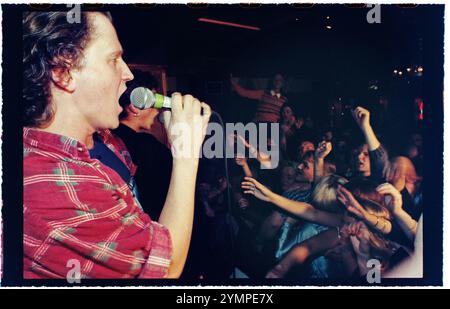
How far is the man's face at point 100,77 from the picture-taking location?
10.6 ft

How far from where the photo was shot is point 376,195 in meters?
3.38

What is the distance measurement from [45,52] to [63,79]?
0.58 feet

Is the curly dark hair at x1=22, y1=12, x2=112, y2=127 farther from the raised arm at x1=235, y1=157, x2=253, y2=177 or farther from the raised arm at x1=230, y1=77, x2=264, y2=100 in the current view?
the raised arm at x1=235, y1=157, x2=253, y2=177

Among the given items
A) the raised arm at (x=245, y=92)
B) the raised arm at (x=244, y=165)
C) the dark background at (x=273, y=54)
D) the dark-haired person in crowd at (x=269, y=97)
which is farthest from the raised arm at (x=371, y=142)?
the raised arm at (x=244, y=165)

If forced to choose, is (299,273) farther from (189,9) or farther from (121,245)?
(189,9)

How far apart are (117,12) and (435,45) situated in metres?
1.82

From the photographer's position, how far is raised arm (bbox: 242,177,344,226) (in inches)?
132

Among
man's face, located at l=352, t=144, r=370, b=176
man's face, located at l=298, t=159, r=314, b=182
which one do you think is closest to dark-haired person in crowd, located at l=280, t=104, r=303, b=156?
man's face, located at l=298, t=159, r=314, b=182

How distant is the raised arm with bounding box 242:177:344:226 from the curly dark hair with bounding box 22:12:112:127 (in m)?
1.17

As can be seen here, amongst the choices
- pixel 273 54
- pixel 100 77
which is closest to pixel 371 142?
pixel 273 54

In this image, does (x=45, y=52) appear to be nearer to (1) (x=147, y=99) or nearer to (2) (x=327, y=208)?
(1) (x=147, y=99)

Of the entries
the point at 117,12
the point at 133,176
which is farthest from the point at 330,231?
the point at 117,12

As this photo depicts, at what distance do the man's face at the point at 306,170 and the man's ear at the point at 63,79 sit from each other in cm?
136

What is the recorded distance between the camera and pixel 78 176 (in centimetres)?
320
